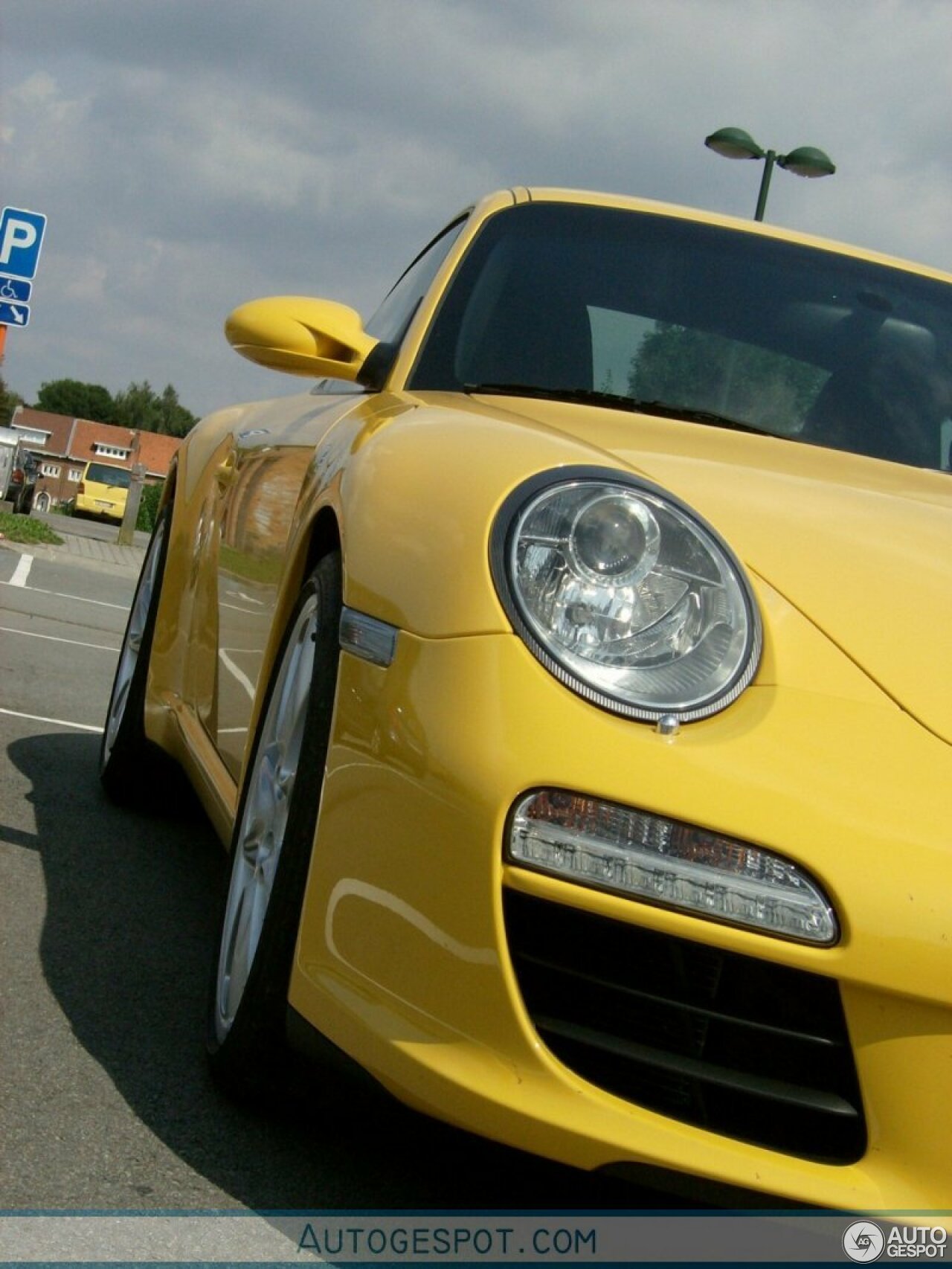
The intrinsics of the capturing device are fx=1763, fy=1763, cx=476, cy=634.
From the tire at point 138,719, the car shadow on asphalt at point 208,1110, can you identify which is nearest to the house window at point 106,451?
the tire at point 138,719

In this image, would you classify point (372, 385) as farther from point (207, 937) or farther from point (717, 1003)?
point (717, 1003)

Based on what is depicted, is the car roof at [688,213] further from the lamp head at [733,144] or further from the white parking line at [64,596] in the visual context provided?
the lamp head at [733,144]

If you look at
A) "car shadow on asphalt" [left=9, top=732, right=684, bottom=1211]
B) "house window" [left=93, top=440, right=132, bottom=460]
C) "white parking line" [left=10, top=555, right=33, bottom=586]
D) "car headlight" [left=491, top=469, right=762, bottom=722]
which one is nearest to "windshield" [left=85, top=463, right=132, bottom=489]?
"white parking line" [left=10, top=555, right=33, bottom=586]

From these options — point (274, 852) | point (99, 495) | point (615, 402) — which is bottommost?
point (99, 495)

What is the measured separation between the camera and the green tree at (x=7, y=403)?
8803cm

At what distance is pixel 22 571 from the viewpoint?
14.1 meters

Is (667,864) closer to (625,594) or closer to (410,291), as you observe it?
(625,594)

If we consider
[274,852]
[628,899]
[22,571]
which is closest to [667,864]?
[628,899]

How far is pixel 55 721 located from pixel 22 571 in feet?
27.1

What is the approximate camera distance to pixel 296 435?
3.56 meters

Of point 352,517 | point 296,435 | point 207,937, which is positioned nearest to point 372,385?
point 296,435

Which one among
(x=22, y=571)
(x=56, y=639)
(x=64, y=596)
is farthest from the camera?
(x=22, y=571)

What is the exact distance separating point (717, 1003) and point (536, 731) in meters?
0.37

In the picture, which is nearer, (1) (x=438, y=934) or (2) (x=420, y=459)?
(1) (x=438, y=934)
